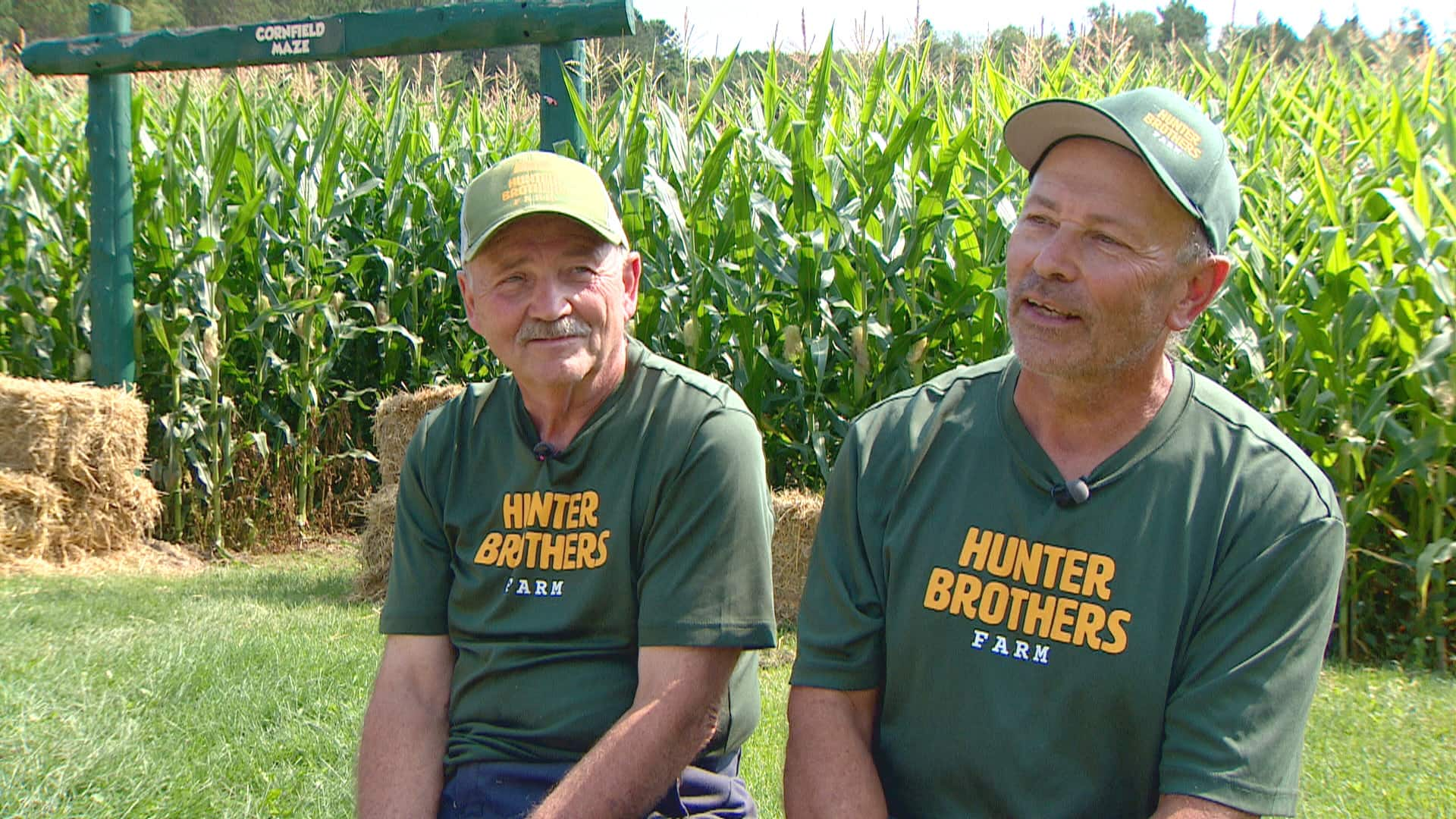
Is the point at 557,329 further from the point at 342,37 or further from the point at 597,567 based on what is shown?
the point at 342,37

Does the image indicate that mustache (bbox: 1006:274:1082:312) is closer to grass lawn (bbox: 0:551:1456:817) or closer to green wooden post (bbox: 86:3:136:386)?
grass lawn (bbox: 0:551:1456:817)

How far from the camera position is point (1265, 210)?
5262 millimetres

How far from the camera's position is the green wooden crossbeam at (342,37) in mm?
5449

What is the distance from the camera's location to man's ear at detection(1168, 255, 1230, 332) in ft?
6.26

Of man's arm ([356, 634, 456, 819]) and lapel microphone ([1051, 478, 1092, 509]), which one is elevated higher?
lapel microphone ([1051, 478, 1092, 509])

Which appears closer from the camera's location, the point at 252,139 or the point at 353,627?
the point at 353,627

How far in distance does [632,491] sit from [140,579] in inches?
189

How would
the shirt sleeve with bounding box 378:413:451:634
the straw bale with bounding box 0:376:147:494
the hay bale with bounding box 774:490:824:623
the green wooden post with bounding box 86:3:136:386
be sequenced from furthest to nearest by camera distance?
the green wooden post with bounding box 86:3:136:386
the straw bale with bounding box 0:376:147:494
the hay bale with bounding box 774:490:824:623
the shirt sleeve with bounding box 378:413:451:634

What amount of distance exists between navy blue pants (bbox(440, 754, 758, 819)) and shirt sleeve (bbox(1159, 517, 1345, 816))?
0.80m

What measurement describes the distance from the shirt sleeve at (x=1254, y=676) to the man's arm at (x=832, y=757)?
419 millimetres

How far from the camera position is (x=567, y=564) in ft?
7.38

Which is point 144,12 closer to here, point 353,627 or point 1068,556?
point 353,627

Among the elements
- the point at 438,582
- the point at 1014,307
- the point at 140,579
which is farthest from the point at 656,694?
the point at 140,579

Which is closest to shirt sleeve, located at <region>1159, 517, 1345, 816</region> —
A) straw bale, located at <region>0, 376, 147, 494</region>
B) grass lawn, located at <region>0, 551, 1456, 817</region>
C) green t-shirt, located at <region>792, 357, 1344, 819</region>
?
green t-shirt, located at <region>792, 357, 1344, 819</region>
